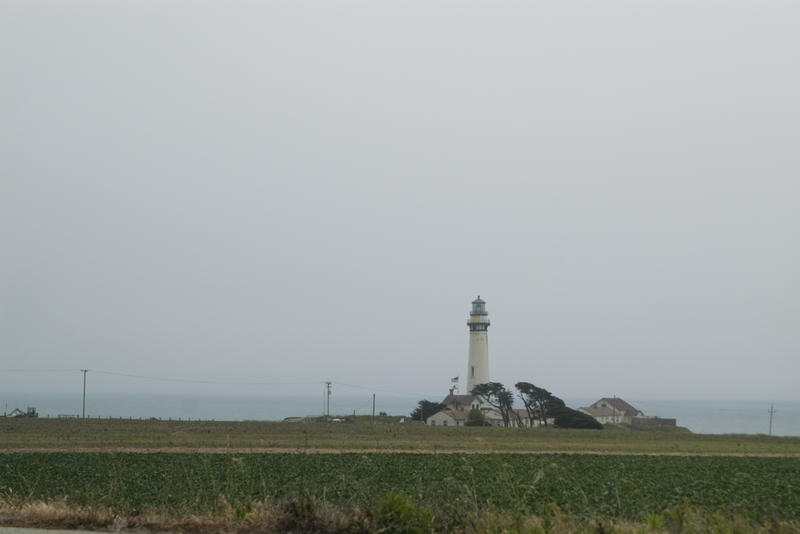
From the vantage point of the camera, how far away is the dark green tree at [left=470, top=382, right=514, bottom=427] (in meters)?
90.4

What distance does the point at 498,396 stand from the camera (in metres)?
91.8

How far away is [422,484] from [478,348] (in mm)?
82725

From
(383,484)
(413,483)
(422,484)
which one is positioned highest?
(422,484)

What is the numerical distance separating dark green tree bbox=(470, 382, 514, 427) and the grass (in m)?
26.9

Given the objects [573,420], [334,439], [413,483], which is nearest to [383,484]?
[413,483]

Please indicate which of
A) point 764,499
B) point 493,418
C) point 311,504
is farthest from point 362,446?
point 493,418

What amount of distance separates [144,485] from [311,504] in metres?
9.48

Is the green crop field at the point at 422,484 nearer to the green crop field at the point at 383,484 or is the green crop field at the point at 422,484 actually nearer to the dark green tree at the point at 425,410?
the green crop field at the point at 383,484

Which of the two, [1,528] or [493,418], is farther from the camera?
[493,418]

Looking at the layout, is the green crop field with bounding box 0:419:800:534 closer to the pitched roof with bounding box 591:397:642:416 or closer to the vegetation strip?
the vegetation strip

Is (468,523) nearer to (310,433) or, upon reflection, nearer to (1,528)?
(1,528)

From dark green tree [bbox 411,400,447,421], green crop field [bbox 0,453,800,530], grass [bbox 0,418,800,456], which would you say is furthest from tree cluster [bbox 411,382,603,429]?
green crop field [bbox 0,453,800,530]

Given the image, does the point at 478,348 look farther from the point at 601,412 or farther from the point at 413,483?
the point at 413,483

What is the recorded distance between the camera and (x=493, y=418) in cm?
9375
